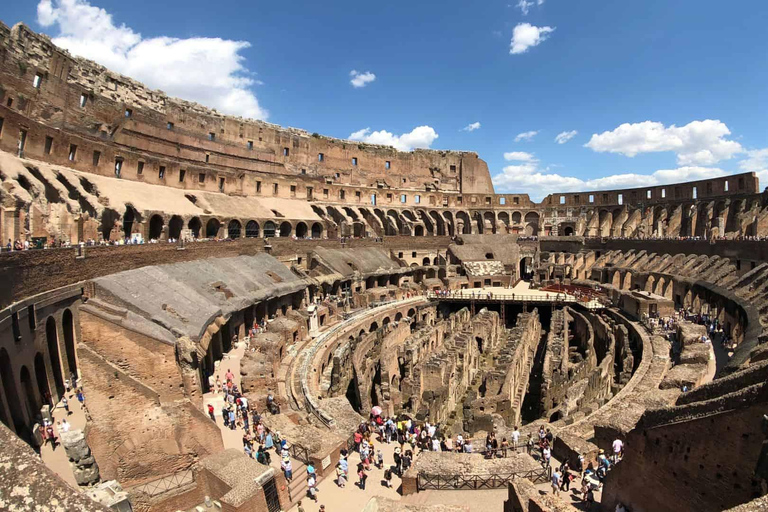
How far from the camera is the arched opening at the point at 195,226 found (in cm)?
3069

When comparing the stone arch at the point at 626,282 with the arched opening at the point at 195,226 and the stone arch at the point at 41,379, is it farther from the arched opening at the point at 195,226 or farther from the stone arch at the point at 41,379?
the stone arch at the point at 41,379

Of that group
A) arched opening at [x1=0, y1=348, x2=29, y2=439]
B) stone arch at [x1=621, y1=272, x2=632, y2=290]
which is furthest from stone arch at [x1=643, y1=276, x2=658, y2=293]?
arched opening at [x1=0, y1=348, x2=29, y2=439]

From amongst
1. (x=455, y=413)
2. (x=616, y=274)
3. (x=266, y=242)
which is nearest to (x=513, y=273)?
(x=616, y=274)

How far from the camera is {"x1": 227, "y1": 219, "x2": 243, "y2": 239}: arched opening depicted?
109 ft

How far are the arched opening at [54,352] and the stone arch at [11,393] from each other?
291 cm

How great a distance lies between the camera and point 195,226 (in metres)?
31.4

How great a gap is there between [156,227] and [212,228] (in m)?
4.25

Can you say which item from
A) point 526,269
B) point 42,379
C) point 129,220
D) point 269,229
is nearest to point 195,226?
point 129,220

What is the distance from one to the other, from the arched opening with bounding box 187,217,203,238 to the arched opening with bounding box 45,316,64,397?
16.5 m

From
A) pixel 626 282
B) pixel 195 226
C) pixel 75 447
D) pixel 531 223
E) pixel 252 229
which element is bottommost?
pixel 75 447

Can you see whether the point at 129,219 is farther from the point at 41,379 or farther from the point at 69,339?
the point at 41,379

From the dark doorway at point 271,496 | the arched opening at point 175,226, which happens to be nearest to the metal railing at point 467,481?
the dark doorway at point 271,496

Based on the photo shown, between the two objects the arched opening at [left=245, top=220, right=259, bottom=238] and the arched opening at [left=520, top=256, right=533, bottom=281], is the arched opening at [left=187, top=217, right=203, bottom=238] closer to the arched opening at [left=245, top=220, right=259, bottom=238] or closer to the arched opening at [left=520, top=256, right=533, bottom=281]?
the arched opening at [left=245, top=220, right=259, bottom=238]

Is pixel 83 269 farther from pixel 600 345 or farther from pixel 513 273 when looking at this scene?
pixel 513 273
